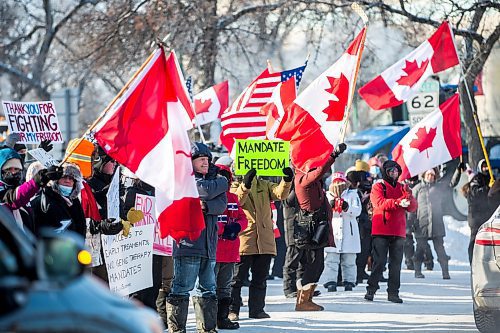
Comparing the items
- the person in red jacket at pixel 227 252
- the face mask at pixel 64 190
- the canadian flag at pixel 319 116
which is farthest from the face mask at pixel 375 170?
the face mask at pixel 64 190

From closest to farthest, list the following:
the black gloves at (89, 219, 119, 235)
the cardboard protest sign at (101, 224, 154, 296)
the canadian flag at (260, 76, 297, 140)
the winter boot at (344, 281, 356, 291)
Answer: the black gloves at (89, 219, 119, 235), the cardboard protest sign at (101, 224, 154, 296), the canadian flag at (260, 76, 297, 140), the winter boot at (344, 281, 356, 291)

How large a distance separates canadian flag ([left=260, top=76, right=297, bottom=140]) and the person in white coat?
5.76 feet

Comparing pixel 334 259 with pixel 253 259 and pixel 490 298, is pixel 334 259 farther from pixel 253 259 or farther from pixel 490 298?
pixel 490 298

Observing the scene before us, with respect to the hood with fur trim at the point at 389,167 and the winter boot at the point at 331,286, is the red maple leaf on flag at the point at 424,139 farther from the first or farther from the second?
the winter boot at the point at 331,286

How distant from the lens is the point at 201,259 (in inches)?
393

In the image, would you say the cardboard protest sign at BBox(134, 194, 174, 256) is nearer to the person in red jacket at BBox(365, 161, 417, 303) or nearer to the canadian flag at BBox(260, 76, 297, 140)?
the canadian flag at BBox(260, 76, 297, 140)

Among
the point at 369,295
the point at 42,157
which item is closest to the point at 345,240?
the point at 369,295

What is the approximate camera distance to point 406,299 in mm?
14312

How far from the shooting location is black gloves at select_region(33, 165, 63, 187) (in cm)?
825

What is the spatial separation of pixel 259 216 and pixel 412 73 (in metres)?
3.09

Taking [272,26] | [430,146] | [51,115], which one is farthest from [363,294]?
[272,26]

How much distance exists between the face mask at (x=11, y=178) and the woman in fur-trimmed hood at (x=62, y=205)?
204mm

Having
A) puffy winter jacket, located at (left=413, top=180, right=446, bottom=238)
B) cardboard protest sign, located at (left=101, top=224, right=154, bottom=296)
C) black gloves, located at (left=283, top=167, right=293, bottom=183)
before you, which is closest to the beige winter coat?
black gloves, located at (left=283, top=167, right=293, bottom=183)

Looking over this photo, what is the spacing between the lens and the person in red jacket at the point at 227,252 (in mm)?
11133
